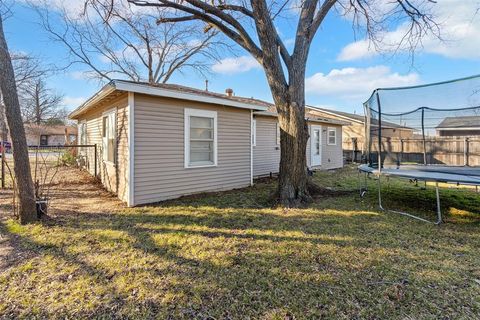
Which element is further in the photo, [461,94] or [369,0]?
[369,0]

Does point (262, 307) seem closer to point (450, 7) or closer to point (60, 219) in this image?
point (60, 219)

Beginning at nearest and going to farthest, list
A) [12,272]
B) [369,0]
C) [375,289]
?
1. [375,289]
2. [12,272]
3. [369,0]

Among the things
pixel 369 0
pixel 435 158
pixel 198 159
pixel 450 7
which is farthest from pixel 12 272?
pixel 450 7

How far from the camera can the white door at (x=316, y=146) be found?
40.7 feet

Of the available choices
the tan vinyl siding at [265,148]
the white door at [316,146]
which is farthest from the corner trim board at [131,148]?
the white door at [316,146]

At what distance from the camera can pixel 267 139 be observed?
1009 cm

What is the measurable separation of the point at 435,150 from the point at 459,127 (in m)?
0.85

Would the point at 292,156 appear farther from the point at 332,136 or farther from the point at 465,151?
the point at 332,136

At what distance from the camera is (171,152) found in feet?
19.4

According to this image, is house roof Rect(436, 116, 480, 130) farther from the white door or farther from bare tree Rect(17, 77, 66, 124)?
bare tree Rect(17, 77, 66, 124)

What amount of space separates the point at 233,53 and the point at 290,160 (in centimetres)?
842

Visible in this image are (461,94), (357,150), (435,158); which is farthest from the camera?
(357,150)

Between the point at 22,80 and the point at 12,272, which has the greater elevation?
the point at 22,80

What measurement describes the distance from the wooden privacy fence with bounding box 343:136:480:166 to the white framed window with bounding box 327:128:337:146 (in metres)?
6.89
